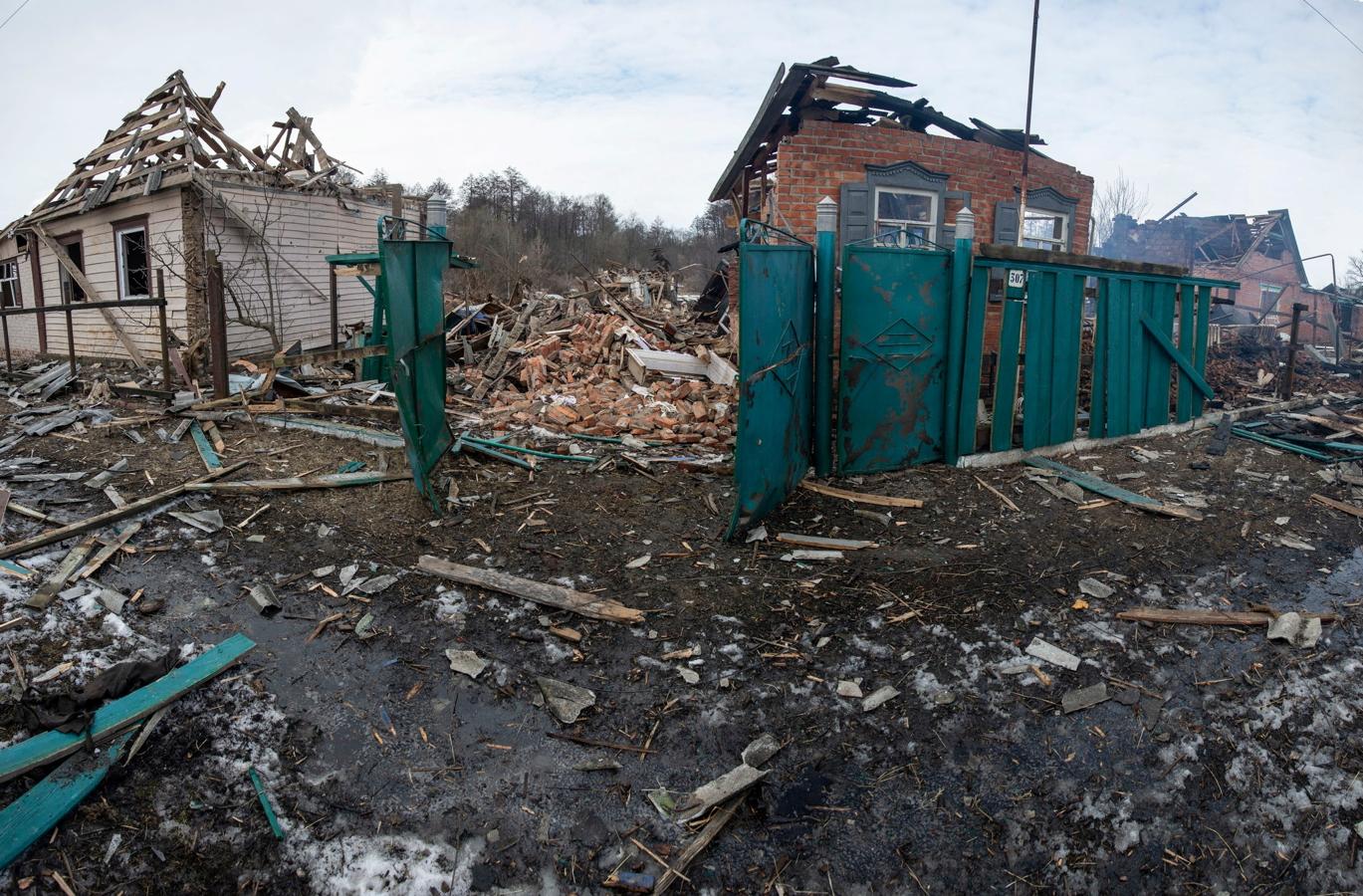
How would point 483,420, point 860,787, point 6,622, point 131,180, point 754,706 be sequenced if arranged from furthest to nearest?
point 131,180 → point 483,420 → point 6,622 → point 754,706 → point 860,787

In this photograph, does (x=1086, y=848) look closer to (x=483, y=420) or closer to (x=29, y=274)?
(x=483, y=420)

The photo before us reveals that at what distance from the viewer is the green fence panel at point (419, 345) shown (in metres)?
5.27

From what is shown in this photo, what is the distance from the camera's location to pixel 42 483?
5844 millimetres

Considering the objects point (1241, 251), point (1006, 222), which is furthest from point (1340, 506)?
point (1241, 251)

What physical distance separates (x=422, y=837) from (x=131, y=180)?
1541 centimetres

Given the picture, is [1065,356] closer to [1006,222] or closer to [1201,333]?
[1201,333]

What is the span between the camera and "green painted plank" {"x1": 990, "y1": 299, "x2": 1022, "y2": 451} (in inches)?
281

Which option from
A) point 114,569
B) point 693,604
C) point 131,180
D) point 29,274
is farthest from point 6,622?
point 29,274

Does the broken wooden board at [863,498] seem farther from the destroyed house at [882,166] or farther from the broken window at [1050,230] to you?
the broken window at [1050,230]

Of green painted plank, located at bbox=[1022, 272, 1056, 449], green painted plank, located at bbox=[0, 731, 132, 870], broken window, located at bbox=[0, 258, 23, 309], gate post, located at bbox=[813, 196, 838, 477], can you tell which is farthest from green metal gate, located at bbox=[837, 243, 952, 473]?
broken window, located at bbox=[0, 258, 23, 309]

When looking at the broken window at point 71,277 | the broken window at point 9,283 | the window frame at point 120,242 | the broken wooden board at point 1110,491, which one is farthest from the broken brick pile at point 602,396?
the broken window at point 9,283

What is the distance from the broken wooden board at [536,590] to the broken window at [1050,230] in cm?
1070

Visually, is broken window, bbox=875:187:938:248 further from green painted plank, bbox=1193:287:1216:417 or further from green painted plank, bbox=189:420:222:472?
green painted plank, bbox=189:420:222:472

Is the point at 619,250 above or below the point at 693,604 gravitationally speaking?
above
